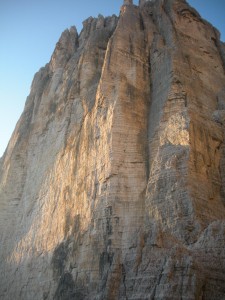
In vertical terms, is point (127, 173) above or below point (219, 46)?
below

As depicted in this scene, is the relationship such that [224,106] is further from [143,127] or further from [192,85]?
[143,127]

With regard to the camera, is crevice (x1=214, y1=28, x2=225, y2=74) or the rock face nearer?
the rock face

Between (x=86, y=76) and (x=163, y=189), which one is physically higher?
(x=86, y=76)

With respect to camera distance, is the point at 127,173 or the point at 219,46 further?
the point at 219,46

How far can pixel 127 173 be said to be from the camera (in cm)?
1869

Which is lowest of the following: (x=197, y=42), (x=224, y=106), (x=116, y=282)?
(x=116, y=282)

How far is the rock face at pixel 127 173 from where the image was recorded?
13141 millimetres

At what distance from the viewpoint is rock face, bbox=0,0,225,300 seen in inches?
517

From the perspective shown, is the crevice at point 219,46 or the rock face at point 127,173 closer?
the rock face at point 127,173

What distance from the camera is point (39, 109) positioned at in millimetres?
32281

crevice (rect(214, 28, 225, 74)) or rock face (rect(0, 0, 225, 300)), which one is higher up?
crevice (rect(214, 28, 225, 74))

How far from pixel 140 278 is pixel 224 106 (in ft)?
42.6

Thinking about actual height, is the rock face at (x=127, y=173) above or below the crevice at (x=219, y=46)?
below

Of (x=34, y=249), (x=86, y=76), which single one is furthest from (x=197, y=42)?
(x=34, y=249)
